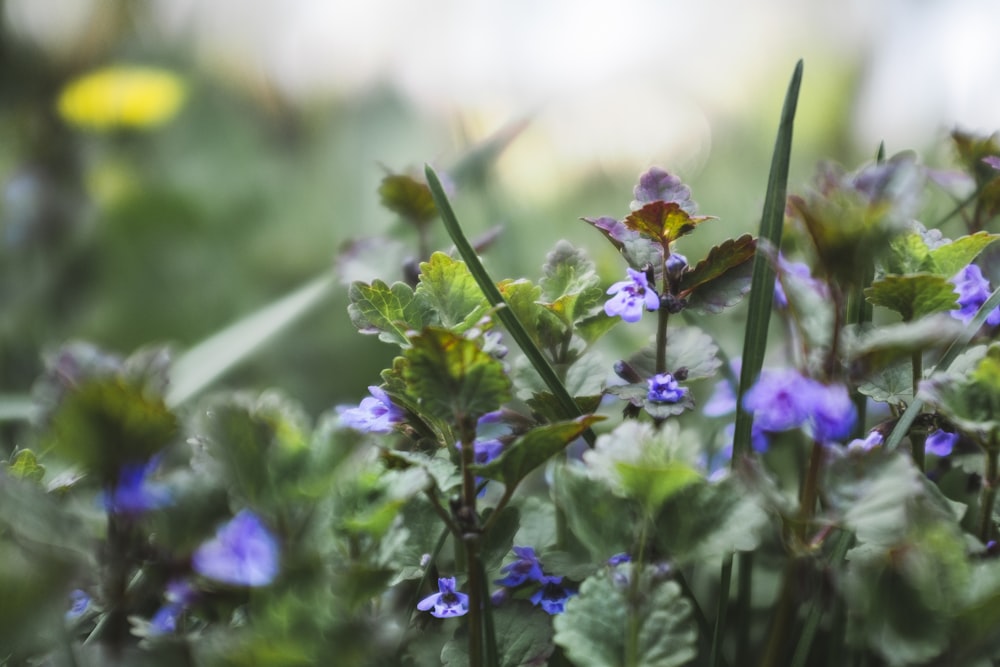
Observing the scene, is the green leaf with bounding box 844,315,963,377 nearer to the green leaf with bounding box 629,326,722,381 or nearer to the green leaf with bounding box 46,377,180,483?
the green leaf with bounding box 629,326,722,381

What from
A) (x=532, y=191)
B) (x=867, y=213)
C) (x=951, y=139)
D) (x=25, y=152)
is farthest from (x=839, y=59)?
(x=867, y=213)

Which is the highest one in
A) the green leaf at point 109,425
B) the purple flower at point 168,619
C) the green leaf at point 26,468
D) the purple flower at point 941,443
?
the green leaf at point 26,468

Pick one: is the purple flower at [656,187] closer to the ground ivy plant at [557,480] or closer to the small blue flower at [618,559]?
the ground ivy plant at [557,480]

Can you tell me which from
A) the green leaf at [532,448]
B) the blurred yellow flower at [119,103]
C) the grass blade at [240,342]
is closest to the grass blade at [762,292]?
the green leaf at [532,448]

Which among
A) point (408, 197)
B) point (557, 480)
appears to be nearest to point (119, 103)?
point (408, 197)

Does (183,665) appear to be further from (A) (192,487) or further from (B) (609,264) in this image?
(B) (609,264)

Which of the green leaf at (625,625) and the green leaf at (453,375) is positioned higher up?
the green leaf at (453,375)

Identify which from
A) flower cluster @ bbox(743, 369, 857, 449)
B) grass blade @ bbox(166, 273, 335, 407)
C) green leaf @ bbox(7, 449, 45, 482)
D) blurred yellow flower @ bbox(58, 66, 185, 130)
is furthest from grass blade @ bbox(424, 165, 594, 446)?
blurred yellow flower @ bbox(58, 66, 185, 130)
